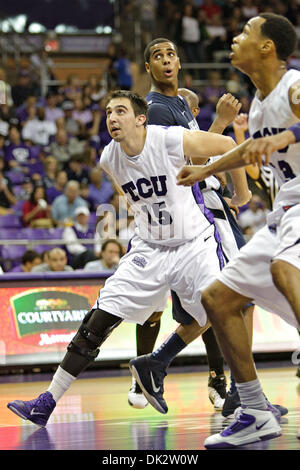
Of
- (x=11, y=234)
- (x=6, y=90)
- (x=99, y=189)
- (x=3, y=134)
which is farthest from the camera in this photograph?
(x=6, y=90)

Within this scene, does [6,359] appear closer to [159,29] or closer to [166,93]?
[166,93]

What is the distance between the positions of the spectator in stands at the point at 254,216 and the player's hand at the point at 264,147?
910 cm

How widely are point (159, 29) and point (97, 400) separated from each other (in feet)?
44.5

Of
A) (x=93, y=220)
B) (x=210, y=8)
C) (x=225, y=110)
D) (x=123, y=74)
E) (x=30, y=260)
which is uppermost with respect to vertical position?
(x=210, y=8)

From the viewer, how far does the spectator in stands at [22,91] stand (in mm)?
16500

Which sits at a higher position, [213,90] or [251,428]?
[213,90]

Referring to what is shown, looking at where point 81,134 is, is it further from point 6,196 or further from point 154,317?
point 154,317

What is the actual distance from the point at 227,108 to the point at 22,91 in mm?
11714

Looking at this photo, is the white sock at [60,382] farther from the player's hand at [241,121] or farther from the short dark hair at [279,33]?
the short dark hair at [279,33]

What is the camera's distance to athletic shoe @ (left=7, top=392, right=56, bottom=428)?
17.2ft

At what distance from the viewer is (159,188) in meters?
5.30

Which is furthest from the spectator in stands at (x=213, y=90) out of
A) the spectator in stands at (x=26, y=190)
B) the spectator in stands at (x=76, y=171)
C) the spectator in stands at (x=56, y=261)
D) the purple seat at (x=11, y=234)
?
the spectator in stands at (x=56, y=261)

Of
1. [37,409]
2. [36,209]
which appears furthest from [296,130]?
[36,209]

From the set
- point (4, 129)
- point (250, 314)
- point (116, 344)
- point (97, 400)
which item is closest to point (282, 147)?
point (250, 314)
